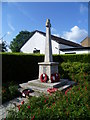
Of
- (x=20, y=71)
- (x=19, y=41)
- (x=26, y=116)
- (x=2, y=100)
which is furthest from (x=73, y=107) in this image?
(x=19, y=41)

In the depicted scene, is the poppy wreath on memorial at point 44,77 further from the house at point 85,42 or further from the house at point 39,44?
the house at point 85,42

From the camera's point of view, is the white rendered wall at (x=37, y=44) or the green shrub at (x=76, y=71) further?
the white rendered wall at (x=37, y=44)

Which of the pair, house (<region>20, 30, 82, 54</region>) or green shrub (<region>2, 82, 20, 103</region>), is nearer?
green shrub (<region>2, 82, 20, 103</region>)

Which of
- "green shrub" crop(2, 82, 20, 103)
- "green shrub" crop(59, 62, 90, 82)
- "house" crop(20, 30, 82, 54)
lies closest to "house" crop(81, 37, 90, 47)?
"house" crop(20, 30, 82, 54)

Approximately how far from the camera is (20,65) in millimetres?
7727

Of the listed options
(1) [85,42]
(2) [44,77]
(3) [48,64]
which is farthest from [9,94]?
(1) [85,42]

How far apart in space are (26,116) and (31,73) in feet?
21.4

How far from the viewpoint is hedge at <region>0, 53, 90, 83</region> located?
22.1ft

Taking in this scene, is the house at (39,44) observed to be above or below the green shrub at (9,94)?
above

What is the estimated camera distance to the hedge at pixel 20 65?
22.1ft

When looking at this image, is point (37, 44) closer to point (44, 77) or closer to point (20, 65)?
point (20, 65)

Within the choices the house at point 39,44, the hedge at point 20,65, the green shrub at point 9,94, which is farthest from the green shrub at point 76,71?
the house at point 39,44

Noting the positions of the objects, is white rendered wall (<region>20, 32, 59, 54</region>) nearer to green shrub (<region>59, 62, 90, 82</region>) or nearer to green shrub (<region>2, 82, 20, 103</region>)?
green shrub (<region>59, 62, 90, 82</region>)

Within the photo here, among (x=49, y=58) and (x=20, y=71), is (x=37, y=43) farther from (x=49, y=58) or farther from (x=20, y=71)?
(x=49, y=58)
